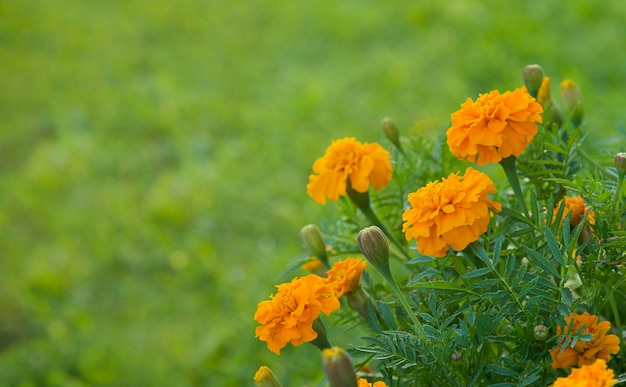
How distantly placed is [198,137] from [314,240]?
2252mm

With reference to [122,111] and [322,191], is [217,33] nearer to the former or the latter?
[122,111]

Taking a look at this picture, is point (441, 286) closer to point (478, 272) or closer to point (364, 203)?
point (478, 272)

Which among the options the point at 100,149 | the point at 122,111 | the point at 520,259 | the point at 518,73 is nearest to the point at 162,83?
the point at 122,111

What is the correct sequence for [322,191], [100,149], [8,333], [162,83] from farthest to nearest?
[162,83], [100,149], [8,333], [322,191]

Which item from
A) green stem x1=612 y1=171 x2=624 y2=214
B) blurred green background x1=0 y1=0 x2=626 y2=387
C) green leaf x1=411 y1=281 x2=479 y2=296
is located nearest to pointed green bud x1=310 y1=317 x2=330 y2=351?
green leaf x1=411 y1=281 x2=479 y2=296

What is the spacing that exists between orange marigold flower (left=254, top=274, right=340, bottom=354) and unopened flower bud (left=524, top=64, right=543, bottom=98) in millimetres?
413

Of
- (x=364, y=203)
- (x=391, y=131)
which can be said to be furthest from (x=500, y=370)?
(x=391, y=131)

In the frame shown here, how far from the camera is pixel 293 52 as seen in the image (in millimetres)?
3713

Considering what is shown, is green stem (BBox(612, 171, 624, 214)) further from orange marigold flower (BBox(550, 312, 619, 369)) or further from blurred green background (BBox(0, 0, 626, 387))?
blurred green background (BBox(0, 0, 626, 387))

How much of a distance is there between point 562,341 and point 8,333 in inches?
80.8

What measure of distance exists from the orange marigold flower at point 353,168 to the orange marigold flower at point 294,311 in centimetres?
21

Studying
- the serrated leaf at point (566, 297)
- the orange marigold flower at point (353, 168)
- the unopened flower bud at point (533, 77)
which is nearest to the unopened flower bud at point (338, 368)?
the serrated leaf at point (566, 297)

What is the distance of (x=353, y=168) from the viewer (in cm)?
106

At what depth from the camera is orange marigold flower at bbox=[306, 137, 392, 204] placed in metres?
1.05
